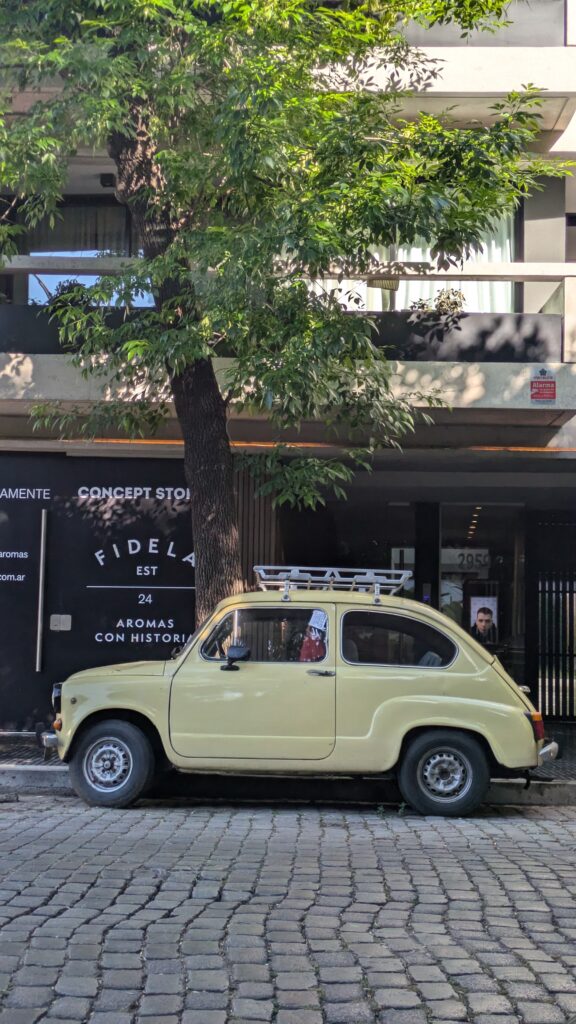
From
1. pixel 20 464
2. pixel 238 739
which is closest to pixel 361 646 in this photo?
pixel 238 739

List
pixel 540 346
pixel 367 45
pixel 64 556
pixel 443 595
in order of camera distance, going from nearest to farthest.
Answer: pixel 367 45, pixel 540 346, pixel 64 556, pixel 443 595

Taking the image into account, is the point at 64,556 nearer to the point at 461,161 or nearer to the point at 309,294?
the point at 309,294

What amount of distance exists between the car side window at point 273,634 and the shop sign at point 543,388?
4157 mm

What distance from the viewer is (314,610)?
30.0 ft

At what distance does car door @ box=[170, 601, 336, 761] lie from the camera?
877 cm

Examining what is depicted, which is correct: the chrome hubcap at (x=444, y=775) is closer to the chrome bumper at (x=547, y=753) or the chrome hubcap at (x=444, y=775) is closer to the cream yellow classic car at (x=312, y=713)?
the cream yellow classic car at (x=312, y=713)

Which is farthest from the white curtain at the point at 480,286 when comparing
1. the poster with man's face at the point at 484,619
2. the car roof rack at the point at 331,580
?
the car roof rack at the point at 331,580

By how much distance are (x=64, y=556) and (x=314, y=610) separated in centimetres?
511

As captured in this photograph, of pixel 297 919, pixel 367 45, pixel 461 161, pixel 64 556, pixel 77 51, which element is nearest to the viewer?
pixel 297 919

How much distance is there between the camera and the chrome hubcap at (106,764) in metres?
8.88

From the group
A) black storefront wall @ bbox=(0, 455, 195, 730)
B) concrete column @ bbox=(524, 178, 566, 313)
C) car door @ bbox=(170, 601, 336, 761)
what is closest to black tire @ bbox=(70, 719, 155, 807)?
car door @ bbox=(170, 601, 336, 761)

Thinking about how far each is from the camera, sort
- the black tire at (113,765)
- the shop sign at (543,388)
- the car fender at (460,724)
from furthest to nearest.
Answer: the shop sign at (543,388) < the black tire at (113,765) < the car fender at (460,724)

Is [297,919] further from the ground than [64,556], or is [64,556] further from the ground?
[64,556]

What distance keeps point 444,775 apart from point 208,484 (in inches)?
134
